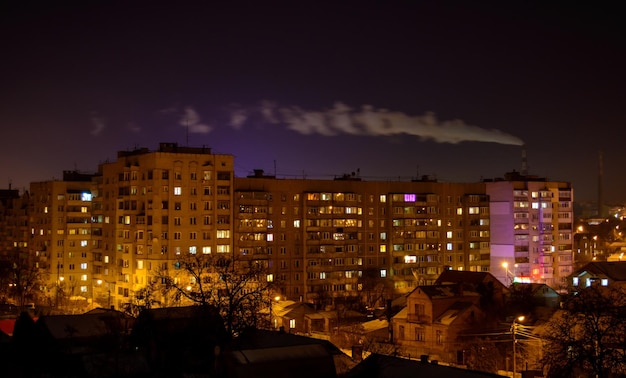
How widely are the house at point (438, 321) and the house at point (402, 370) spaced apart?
20.1 meters

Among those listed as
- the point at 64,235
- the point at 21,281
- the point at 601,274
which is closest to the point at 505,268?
the point at 601,274

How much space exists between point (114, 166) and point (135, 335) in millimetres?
47294

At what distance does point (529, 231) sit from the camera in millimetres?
104438

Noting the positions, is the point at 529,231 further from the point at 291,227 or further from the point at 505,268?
the point at 291,227

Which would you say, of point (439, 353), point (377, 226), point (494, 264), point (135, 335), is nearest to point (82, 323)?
point (135, 335)

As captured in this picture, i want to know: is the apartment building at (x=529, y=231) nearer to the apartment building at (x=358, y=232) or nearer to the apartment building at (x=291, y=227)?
the apartment building at (x=291, y=227)

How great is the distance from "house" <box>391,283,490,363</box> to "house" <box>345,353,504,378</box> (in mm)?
20098

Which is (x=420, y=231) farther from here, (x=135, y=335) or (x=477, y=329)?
(x=135, y=335)

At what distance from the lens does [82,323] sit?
42.6 metres

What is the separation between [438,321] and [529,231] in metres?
52.3

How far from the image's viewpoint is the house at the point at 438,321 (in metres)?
55.5

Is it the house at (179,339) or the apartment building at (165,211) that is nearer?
the house at (179,339)

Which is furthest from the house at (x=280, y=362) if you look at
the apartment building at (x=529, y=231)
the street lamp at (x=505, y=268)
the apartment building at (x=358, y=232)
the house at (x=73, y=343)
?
the apartment building at (x=529, y=231)

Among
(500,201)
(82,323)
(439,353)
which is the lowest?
(439,353)
